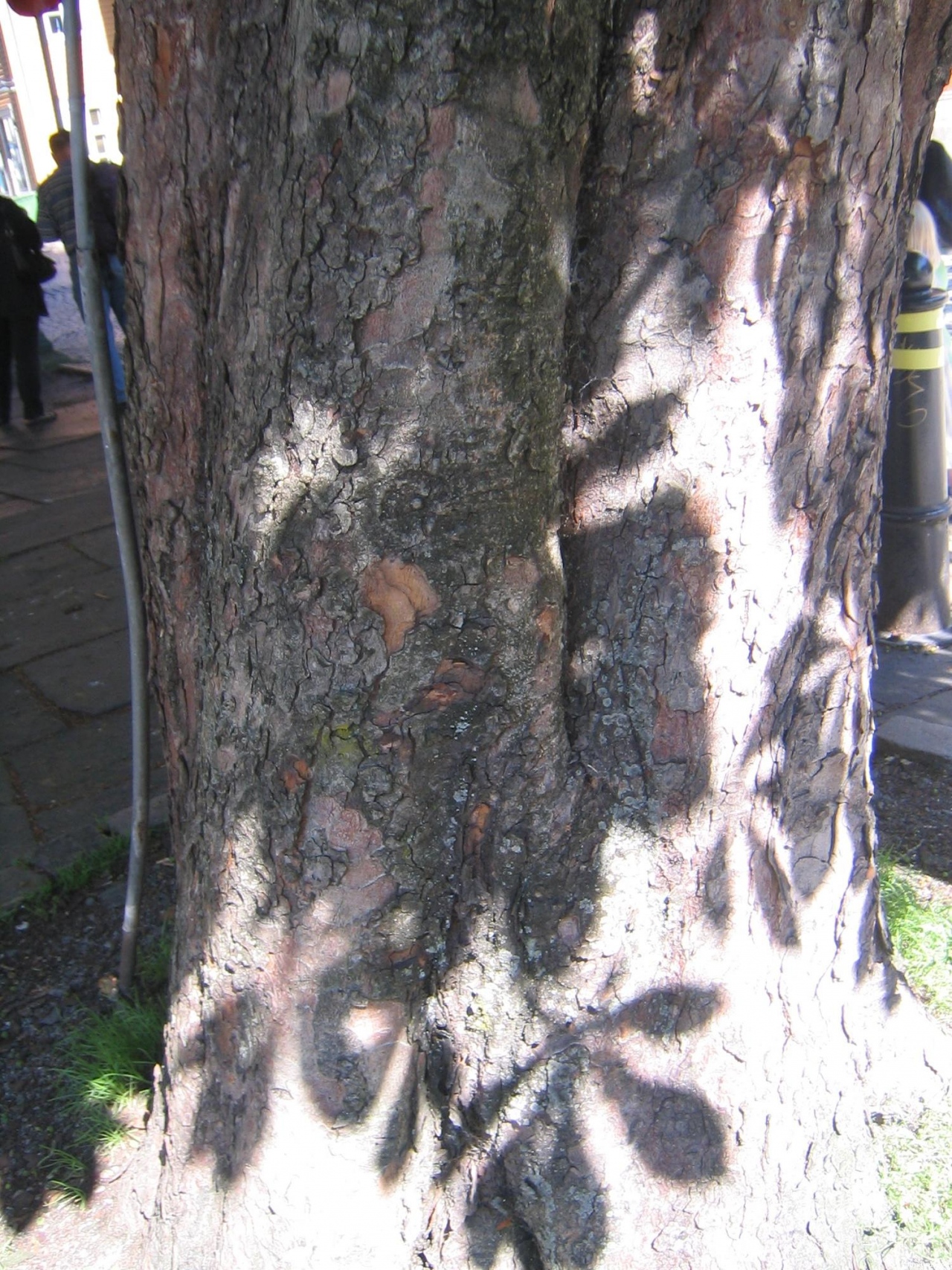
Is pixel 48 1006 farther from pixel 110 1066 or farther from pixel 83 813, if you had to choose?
pixel 83 813

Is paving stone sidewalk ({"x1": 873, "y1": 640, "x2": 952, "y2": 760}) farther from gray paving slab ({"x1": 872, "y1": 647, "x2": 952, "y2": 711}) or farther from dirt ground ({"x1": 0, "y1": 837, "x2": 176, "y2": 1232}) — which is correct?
dirt ground ({"x1": 0, "y1": 837, "x2": 176, "y2": 1232})

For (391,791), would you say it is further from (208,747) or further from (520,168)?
(520,168)

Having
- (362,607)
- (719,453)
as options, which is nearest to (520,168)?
(719,453)

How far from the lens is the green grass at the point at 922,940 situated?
2775mm

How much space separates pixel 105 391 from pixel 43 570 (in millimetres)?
4626

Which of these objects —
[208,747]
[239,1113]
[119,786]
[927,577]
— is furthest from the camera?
[927,577]

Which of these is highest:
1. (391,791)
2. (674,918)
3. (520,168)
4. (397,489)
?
(520,168)

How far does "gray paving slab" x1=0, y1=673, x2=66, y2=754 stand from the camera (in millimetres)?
4492

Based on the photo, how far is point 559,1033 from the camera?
1899 mm

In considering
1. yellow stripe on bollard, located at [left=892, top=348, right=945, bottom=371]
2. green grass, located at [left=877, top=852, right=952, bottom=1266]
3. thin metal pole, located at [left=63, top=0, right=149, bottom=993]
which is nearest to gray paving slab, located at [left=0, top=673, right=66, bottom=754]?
thin metal pole, located at [left=63, top=0, right=149, bottom=993]

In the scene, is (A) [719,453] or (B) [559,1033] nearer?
(A) [719,453]

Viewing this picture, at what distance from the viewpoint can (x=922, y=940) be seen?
2928mm

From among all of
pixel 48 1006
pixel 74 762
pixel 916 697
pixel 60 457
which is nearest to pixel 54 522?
pixel 60 457

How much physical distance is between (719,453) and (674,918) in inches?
31.1
